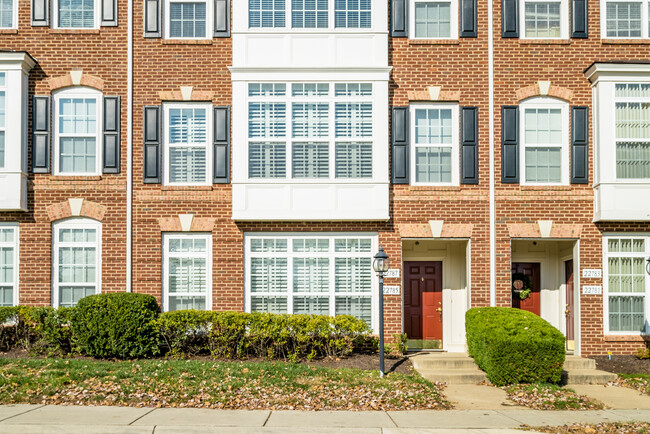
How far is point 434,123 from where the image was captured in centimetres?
1491

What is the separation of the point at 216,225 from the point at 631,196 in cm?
845

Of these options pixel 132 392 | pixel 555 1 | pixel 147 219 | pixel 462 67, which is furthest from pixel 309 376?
pixel 555 1

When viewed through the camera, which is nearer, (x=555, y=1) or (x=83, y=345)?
(x=83, y=345)

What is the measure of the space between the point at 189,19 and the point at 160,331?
6537 millimetres

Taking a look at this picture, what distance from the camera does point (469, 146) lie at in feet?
48.3

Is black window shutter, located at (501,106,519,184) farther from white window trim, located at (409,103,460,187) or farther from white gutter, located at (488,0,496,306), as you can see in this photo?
white window trim, located at (409,103,460,187)

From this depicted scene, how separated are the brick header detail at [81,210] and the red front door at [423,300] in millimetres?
6591

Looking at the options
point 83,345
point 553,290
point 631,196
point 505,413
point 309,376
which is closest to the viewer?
point 505,413

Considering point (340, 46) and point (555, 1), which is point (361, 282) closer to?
point (340, 46)

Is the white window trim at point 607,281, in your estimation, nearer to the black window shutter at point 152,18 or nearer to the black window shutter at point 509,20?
the black window shutter at point 509,20

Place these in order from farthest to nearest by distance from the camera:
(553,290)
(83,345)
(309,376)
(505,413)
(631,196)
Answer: (553,290), (631,196), (83,345), (309,376), (505,413)

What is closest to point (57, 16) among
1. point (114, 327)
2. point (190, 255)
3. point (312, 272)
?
point (190, 255)

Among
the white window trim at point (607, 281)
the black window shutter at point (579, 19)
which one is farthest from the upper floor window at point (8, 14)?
the white window trim at point (607, 281)

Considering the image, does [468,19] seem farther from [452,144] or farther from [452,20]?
[452,144]
